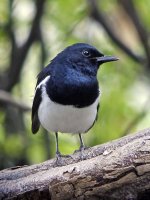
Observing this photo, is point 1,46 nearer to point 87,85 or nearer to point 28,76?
point 28,76

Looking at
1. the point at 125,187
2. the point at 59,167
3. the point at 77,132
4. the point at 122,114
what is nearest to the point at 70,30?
the point at 122,114

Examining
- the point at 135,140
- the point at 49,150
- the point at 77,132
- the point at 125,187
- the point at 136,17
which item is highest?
the point at 136,17

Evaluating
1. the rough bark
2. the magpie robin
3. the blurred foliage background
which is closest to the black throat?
the magpie robin

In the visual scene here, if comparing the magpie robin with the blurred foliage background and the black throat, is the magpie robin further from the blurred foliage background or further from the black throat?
the blurred foliage background

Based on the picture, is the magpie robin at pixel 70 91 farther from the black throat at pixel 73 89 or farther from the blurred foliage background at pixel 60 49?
the blurred foliage background at pixel 60 49

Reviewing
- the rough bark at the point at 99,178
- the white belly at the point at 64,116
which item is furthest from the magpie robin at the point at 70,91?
the rough bark at the point at 99,178
